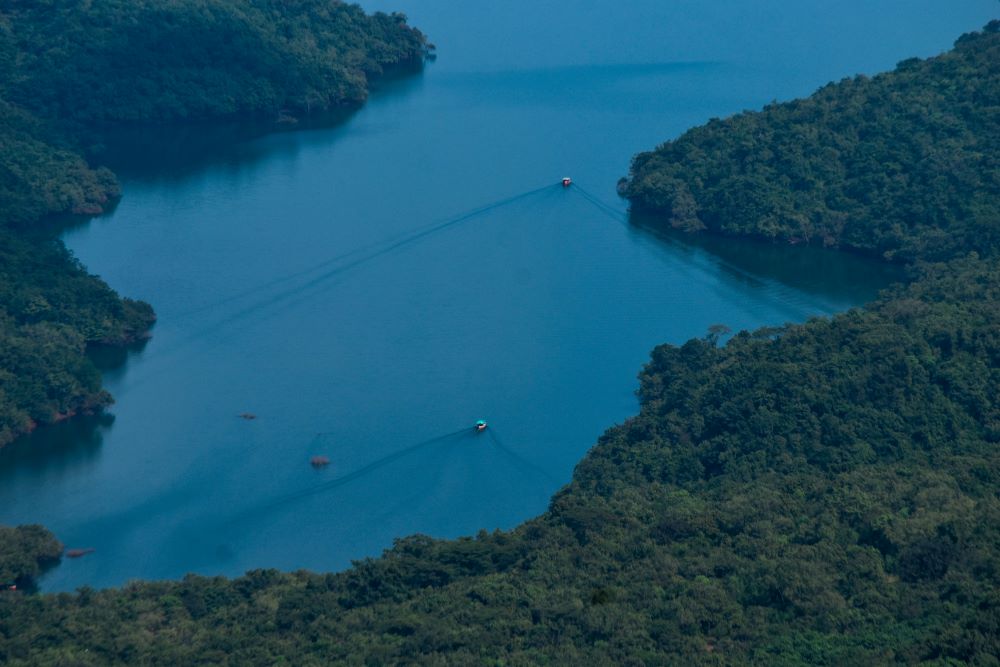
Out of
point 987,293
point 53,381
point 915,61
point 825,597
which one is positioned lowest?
point 53,381

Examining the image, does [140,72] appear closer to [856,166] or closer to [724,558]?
[856,166]

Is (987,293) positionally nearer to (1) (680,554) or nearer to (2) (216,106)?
(1) (680,554)

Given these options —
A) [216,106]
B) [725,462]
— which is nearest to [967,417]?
[725,462]

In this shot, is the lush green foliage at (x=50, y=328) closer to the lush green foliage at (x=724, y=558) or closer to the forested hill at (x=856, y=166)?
the lush green foliage at (x=724, y=558)

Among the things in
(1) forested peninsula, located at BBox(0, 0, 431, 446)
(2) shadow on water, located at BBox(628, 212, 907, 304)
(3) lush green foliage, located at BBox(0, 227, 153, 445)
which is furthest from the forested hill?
(3) lush green foliage, located at BBox(0, 227, 153, 445)

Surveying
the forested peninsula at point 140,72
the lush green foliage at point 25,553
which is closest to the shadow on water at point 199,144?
the forested peninsula at point 140,72

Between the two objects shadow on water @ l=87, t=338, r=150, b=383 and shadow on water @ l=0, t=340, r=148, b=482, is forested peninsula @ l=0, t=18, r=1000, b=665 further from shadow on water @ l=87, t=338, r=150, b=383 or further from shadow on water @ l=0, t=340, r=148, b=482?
shadow on water @ l=87, t=338, r=150, b=383
